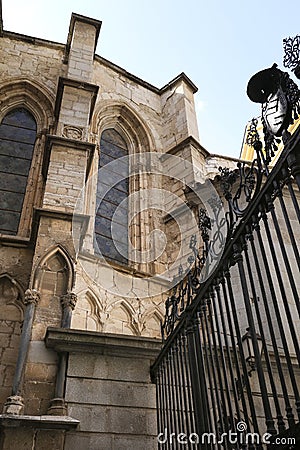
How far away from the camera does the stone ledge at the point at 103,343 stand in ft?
14.1

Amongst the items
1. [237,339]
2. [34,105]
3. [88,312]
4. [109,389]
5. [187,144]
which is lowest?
[237,339]

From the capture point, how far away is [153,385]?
14.1 feet

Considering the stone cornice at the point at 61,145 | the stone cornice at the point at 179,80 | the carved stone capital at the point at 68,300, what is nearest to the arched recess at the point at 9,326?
the carved stone capital at the point at 68,300

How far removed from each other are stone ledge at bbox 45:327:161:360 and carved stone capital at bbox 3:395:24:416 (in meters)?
0.55

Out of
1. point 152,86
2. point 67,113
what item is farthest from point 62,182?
point 152,86

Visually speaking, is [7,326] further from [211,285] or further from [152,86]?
[152,86]

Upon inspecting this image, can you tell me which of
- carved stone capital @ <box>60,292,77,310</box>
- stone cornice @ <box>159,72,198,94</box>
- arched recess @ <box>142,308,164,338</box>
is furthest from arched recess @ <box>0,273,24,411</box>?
stone cornice @ <box>159,72,198,94</box>

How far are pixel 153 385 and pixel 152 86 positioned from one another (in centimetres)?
1072

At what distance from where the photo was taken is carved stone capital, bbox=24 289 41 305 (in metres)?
4.98

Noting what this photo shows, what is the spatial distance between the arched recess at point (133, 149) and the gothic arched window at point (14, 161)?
1360 mm

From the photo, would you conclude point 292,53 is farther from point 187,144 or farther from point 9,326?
point 187,144

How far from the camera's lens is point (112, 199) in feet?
32.6

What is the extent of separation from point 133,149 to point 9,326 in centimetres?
697

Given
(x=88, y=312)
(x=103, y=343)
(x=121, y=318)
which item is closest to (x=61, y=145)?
(x=88, y=312)
